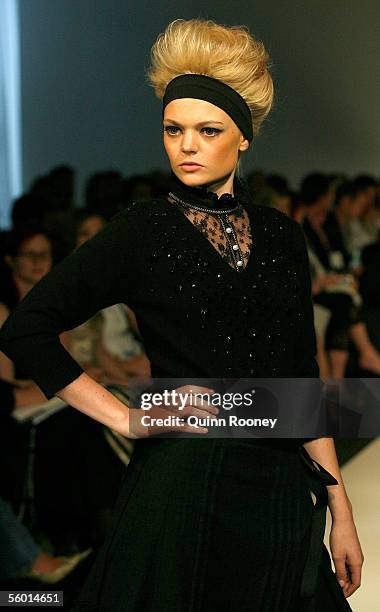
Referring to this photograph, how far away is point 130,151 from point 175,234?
3438mm

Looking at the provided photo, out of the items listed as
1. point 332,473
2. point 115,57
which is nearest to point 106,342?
point 115,57

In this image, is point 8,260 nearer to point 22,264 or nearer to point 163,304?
point 22,264

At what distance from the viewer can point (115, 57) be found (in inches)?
194

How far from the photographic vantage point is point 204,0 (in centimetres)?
431

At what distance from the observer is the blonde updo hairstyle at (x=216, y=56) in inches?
72.6

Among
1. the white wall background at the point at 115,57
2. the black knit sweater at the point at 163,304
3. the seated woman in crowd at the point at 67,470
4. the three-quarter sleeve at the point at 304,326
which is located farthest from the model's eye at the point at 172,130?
the white wall background at the point at 115,57

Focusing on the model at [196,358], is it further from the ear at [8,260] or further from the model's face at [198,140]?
the ear at [8,260]

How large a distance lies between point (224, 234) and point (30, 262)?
6.76ft

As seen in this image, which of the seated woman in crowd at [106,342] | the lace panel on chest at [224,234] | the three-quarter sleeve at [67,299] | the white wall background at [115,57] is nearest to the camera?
the three-quarter sleeve at [67,299]

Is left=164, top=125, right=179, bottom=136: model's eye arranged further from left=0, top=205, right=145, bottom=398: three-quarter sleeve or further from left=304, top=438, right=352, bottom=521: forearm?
left=304, top=438, right=352, bottom=521: forearm

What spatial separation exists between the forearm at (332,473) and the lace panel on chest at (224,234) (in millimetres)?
314

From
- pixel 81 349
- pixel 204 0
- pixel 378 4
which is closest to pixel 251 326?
pixel 81 349

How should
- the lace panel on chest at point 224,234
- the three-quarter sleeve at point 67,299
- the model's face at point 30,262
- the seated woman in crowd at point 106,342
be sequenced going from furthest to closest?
the seated woman in crowd at point 106,342, the model's face at point 30,262, the lace panel on chest at point 224,234, the three-quarter sleeve at point 67,299

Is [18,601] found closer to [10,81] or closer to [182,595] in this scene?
[182,595]
